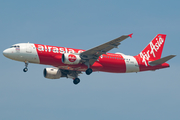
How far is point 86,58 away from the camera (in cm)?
5266

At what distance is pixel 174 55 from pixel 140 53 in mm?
8394

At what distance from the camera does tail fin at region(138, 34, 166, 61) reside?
195ft

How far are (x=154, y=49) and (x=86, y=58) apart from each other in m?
14.3

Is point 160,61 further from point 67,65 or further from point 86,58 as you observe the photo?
point 67,65

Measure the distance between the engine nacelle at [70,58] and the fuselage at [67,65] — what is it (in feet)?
3.60

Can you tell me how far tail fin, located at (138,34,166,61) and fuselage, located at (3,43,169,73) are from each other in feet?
5.10

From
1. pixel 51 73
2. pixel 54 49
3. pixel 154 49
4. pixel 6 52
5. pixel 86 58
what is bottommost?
pixel 51 73

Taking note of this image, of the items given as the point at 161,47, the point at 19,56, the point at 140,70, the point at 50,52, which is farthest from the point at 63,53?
the point at 161,47

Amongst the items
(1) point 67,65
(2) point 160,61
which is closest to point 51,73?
(1) point 67,65

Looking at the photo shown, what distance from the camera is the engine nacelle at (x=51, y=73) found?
57.1 meters

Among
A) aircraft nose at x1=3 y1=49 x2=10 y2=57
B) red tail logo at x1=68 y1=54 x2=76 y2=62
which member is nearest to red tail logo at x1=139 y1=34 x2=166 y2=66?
red tail logo at x1=68 y1=54 x2=76 y2=62

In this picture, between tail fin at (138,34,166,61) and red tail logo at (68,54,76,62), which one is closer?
red tail logo at (68,54,76,62)

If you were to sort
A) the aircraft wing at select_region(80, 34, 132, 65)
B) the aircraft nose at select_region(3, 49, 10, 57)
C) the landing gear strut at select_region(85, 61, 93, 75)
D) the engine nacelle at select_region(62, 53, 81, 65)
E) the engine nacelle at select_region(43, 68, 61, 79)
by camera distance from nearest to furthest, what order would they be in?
the aircraft wing at select_region(80, 34, 132, 65)
the aircraft nose at select_region(3, 49, 10, 57)
the engine nacelle at select_region(62, 53, 81, 65)
the landing gear strut at select_region(85, 61, 93, 75)
the engine nacelle at select_region(43, 68, 61, 79)

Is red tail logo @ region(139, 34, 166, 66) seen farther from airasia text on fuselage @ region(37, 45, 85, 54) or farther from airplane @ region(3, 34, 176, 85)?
airasia text on fuselage @ region(37, 45, 85, 54)
